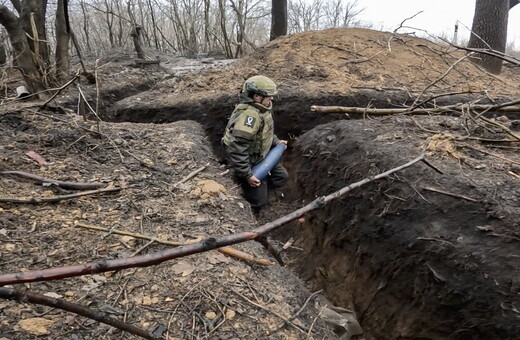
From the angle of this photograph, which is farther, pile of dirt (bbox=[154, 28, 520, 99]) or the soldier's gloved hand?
pile of dirt (bbox=[154, 28, 520, 99])

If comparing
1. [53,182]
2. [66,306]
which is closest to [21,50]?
[53,182]

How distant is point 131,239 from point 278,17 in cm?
971

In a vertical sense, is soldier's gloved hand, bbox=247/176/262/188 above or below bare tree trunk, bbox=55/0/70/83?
below

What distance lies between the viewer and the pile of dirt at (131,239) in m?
2.10

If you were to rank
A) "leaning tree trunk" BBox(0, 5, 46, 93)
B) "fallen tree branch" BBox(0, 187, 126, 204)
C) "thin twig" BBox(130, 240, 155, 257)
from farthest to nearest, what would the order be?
"leaning tree trunk" BBox(0, 5, 46, 93) < "fallen tree branch" BBox(0, 187, 126, 204) < "thin twig" BBox(130, 240, 155, 257)

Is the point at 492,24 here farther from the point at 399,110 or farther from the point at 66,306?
the point at 66,306

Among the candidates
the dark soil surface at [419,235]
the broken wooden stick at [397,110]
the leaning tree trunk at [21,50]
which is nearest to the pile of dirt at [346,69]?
the broken wooden stick at [397,110]

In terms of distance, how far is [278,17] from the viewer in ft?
36.1

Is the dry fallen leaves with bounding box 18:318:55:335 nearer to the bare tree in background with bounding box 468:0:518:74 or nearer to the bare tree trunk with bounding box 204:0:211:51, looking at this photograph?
the bare tree in background with bounding box 468:0:518:74

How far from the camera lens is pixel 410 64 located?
24.3 ft

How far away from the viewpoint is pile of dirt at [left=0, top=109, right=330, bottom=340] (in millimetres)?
2104

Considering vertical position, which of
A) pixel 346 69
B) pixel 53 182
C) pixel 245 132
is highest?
pixel 346 69

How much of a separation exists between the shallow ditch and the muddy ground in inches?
0.5

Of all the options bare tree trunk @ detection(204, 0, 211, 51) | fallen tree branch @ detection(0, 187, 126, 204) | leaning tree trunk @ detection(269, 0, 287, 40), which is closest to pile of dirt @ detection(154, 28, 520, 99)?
leaning tree trunk @ detection(269, 0, 287, 40)
